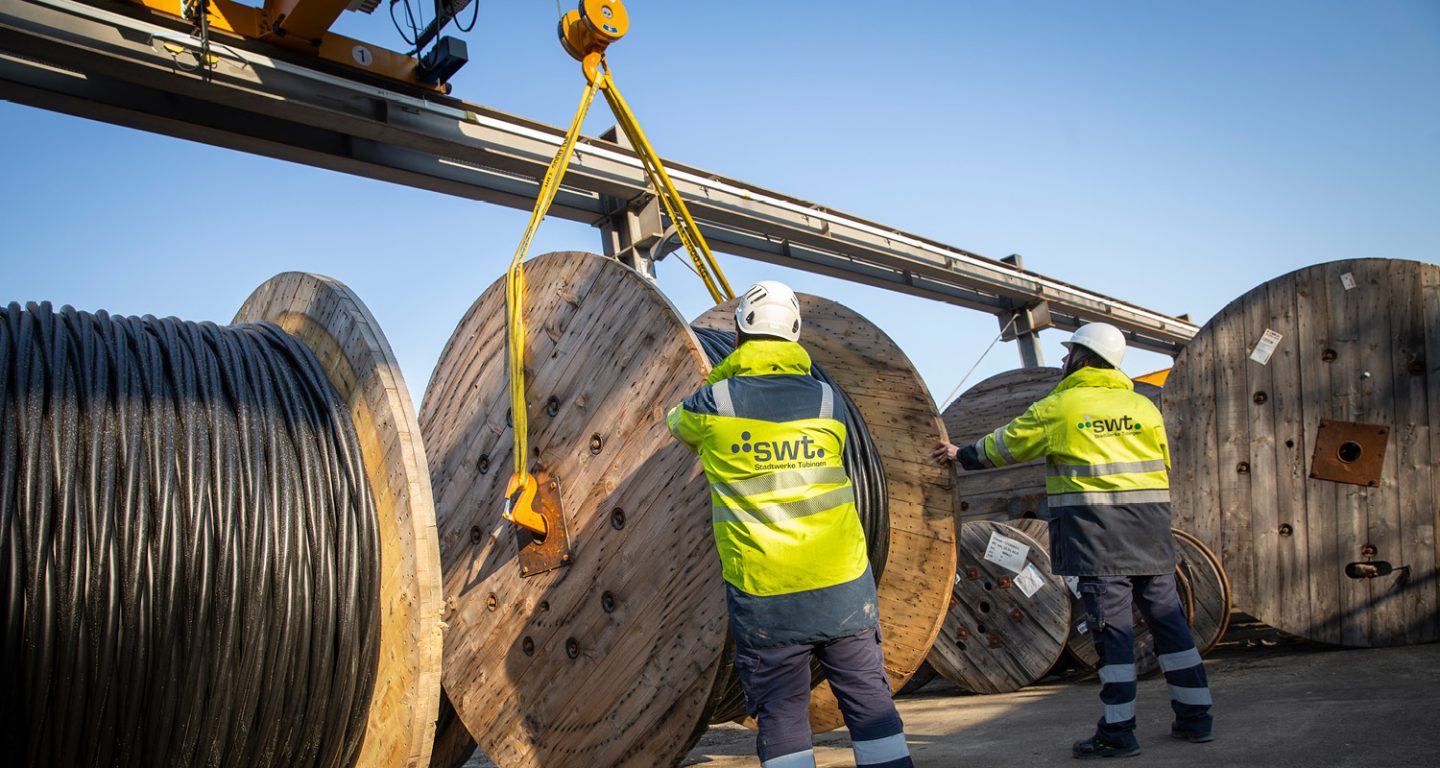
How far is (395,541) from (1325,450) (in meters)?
4.59

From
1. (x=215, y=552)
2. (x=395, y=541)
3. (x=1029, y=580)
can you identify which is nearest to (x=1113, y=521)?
(x=1029, y=580)

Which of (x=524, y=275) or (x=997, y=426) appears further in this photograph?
(x=997, y=426)

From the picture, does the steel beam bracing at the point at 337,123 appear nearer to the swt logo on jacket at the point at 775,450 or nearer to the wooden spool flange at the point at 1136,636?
the wooden spool flange at the point at 1136,636

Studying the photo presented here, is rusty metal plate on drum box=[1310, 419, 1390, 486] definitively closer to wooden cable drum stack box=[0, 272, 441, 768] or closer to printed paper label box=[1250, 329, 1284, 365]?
printed paper label box=[1250, 329, 1284, 365]

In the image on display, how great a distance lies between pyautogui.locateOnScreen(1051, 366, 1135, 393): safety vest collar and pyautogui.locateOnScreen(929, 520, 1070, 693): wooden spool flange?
5.22 ft

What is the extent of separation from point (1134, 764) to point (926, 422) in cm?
151

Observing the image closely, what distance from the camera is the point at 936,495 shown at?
4.33m

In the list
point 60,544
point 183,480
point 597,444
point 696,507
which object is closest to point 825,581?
point 696,507

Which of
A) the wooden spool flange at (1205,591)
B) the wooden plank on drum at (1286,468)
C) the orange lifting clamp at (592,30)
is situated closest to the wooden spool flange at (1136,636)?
the wooden spool flange at (1205,591)

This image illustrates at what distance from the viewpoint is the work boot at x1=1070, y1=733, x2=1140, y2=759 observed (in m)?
3.49

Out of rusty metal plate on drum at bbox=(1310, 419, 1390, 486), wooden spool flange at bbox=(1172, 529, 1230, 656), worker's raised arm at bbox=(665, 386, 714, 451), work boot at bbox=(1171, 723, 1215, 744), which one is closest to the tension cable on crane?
worker's raised arm at bbox=(665, 386, 714, 451)

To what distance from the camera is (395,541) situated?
120 inches

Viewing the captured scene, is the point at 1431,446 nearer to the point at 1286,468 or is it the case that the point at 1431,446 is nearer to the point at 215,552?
the point at 1286,468

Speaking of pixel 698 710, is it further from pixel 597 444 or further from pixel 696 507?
pixel 597 444
